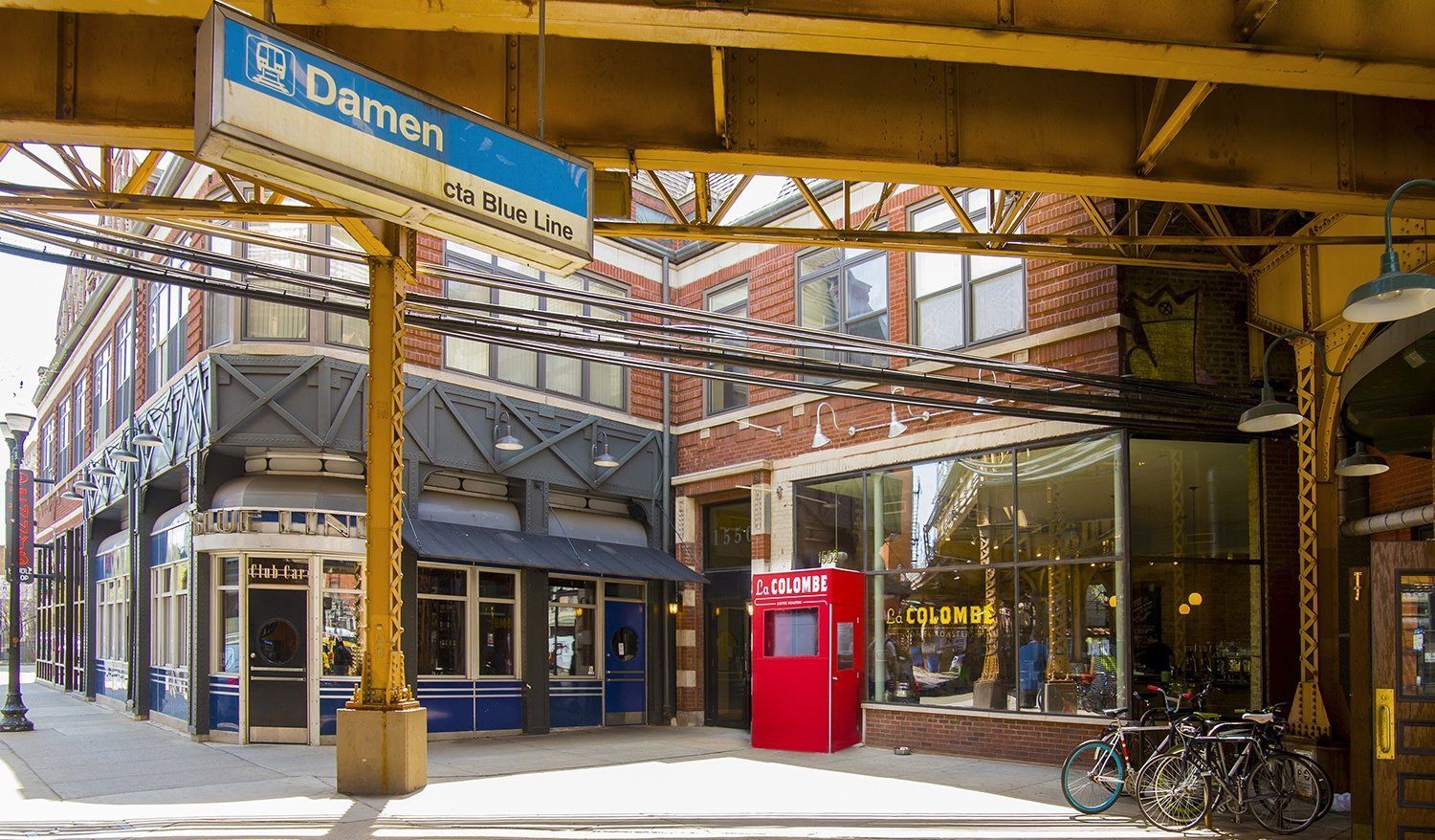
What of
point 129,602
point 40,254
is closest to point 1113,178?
point 40,254

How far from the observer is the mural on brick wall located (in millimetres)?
15922

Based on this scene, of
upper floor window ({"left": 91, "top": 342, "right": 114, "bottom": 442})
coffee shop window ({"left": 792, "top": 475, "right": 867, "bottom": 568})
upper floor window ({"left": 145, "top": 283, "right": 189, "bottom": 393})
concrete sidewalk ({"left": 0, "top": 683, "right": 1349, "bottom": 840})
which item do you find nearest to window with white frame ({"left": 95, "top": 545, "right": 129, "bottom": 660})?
upper floor window ({"left": 91, "top": 342, "right": 114, "bottom": 442})

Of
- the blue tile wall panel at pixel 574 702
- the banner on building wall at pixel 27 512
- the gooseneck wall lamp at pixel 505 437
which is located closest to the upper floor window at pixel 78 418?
the banner on building wall at pixel 27 512

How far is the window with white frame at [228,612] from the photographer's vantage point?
1775 centimetres

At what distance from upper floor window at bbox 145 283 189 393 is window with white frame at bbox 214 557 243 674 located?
4.03 meters

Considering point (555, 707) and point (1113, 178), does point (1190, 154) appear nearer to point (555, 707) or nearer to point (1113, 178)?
point (1113, 178)

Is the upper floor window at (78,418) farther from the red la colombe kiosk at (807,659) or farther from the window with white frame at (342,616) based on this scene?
the red la colombe kiosk at (807,659)

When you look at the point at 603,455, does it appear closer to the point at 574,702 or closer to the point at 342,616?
the point at 574,702

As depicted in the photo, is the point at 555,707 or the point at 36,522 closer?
the point at 555,707

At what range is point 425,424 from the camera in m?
19.3

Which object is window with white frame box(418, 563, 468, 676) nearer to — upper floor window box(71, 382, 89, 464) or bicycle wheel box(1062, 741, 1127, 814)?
bicycle wheel box(1062, 741, 1127, 814)

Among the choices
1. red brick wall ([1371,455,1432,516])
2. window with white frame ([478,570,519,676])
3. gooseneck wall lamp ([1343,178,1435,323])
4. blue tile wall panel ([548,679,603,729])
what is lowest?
blue tile wall panel ([548,679,603,729])

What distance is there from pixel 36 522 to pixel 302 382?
2879 cm

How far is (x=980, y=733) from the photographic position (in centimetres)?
1678
